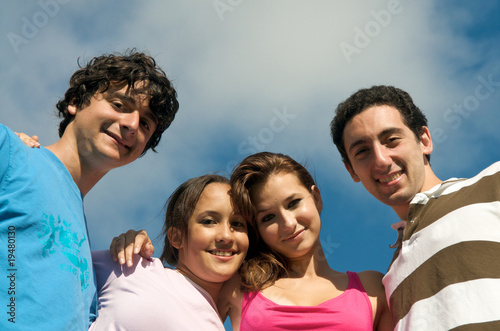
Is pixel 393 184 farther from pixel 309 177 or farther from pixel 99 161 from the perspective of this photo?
pixel 99 161

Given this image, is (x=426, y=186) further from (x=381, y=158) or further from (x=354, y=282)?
(x=354, y=282)

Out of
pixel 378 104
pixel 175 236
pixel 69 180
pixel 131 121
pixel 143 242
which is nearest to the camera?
pixel 69 180

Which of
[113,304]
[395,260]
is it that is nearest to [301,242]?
[395,260]

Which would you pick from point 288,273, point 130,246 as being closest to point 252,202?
point 288,273

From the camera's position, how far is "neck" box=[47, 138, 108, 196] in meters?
3.79

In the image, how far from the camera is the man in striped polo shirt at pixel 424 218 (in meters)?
2.88

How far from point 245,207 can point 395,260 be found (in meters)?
1.32

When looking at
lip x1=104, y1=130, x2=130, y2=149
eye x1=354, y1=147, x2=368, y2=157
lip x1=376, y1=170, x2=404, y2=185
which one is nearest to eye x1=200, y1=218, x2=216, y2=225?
lip x1=104, y1=130, x2=130, y2=149

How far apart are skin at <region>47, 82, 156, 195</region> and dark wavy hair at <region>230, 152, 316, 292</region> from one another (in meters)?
0.95

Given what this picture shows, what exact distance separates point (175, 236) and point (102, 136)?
1.12 metres

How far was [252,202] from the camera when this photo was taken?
4289 millimetres

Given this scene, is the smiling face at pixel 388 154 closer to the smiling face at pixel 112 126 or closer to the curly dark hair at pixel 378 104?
the curly dark hair at pixel 378 104

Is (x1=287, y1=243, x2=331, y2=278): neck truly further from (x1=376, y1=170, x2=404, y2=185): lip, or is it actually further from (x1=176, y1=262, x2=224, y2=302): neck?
(x1=376, y1=170, x2=404, y2=185): lip

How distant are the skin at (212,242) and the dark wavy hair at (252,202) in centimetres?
11
